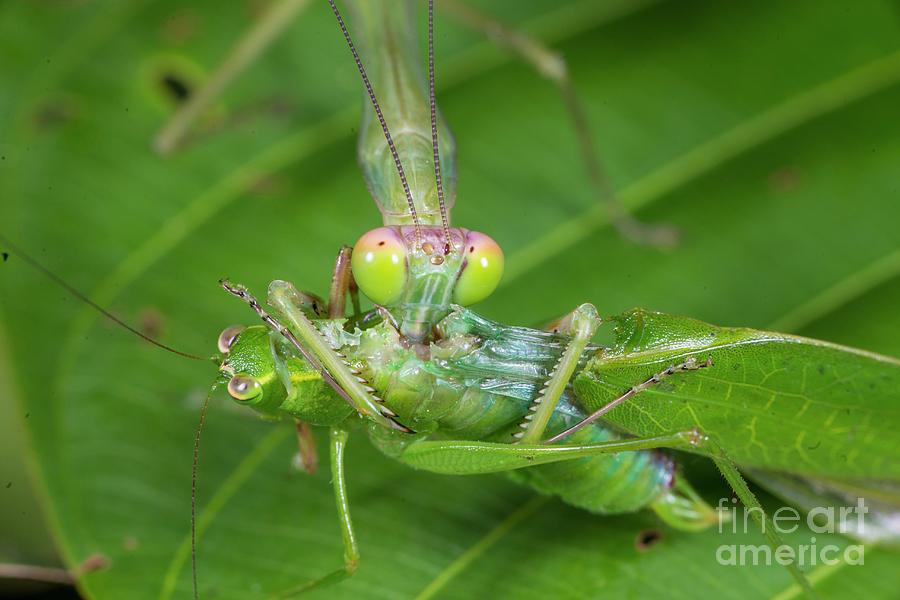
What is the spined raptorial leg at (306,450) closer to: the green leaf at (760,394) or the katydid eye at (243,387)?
the katydid eye at (243,387)

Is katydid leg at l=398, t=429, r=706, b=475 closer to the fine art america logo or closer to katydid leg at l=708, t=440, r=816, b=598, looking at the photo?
katydid leg at l=708, t=440, r=816, b=598

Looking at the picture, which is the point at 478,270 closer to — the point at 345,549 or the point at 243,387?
the point at 243,387

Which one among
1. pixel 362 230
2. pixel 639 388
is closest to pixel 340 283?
pixel 639 388

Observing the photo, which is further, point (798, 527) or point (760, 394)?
point (798, 527)

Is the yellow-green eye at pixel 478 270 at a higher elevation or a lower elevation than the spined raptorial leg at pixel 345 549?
higher

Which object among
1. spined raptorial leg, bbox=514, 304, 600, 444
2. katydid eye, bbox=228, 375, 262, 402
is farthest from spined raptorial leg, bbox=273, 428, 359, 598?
spined raptorial leg, bbox=514, 304, 600, 444

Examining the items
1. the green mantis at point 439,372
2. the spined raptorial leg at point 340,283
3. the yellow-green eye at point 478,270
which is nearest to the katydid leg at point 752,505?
the green mantis at point 439,372
